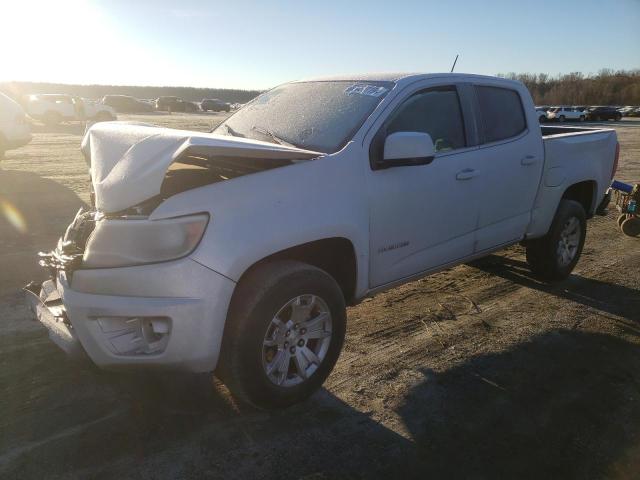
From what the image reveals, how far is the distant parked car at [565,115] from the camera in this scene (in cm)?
4541

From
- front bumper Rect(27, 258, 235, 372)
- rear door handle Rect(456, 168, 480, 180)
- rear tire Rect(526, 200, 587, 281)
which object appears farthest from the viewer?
rear tire Rect(526, 200, 587, 281)

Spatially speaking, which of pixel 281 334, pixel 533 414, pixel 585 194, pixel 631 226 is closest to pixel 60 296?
pixel 281 334

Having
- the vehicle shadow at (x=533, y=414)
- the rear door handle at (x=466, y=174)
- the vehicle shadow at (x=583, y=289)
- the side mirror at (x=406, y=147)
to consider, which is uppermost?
the side mirror at (x=406, y=147)

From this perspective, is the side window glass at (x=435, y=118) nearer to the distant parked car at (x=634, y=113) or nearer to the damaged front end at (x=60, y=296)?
the damaged front end at (x=60, y=296)

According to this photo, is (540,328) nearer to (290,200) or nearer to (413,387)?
(413,387)

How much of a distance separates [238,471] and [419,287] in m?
3.01

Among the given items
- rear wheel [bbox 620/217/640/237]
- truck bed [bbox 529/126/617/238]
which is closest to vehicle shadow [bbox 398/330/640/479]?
truck bed [bbox 529/126/617/238]

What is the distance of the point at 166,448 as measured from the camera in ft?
8.81

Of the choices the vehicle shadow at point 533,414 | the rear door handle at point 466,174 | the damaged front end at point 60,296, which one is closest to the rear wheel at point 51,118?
the damaged front end at point 60,296

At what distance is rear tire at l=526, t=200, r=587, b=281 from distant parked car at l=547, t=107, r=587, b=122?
44.6 metres

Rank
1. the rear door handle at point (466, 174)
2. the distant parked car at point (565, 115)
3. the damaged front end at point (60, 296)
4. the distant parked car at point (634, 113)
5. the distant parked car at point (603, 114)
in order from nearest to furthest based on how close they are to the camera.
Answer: the damaged front end at point (60, 296) → the rear door handle at point (466, 174) → the distant parked car at point (565, 115) → the distant parked car at point (603, 114) → the distant parked car at point (634, 113)

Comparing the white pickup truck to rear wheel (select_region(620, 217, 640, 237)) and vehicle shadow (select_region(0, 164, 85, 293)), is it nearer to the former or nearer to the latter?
vehicle shadow (select_region(0, 164, 85, 293))

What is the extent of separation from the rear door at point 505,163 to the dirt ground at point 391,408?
753 mm

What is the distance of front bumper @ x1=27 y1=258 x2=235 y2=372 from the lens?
254cm
